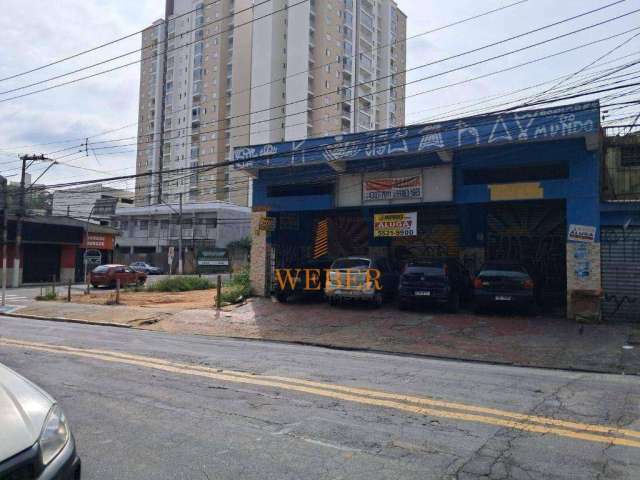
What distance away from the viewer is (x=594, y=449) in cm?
482

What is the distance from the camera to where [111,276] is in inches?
1270

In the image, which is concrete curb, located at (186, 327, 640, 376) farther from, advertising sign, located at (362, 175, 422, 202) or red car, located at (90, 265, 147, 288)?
red car, located at (90, 265, 147, 288)

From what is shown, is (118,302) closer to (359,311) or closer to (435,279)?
(359,311)

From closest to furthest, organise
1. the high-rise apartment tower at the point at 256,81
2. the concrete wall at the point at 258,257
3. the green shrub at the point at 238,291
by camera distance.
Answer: the green shrub at the point at 238,291 < the concrete wall at the point at 258,257 < the high-rise apartment tower at the point at 256,81

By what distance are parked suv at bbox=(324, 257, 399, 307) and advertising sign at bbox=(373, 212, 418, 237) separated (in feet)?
5.00

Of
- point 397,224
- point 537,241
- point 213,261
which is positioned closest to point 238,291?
point 397,224

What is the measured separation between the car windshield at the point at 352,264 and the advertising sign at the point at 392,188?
8.44ft

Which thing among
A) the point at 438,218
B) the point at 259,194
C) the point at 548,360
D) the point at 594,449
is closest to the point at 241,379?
the point at 594,449

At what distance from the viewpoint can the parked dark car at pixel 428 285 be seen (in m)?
16.0

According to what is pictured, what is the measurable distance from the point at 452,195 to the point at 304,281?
5.97m

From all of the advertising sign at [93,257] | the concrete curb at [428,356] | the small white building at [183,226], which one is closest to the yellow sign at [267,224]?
the concrete curb at [428,356]

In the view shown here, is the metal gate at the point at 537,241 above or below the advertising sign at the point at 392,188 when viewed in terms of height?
below

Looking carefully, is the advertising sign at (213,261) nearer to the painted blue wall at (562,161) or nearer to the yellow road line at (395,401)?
the painted blue wall at (562,161)

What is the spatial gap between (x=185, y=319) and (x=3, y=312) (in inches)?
337
